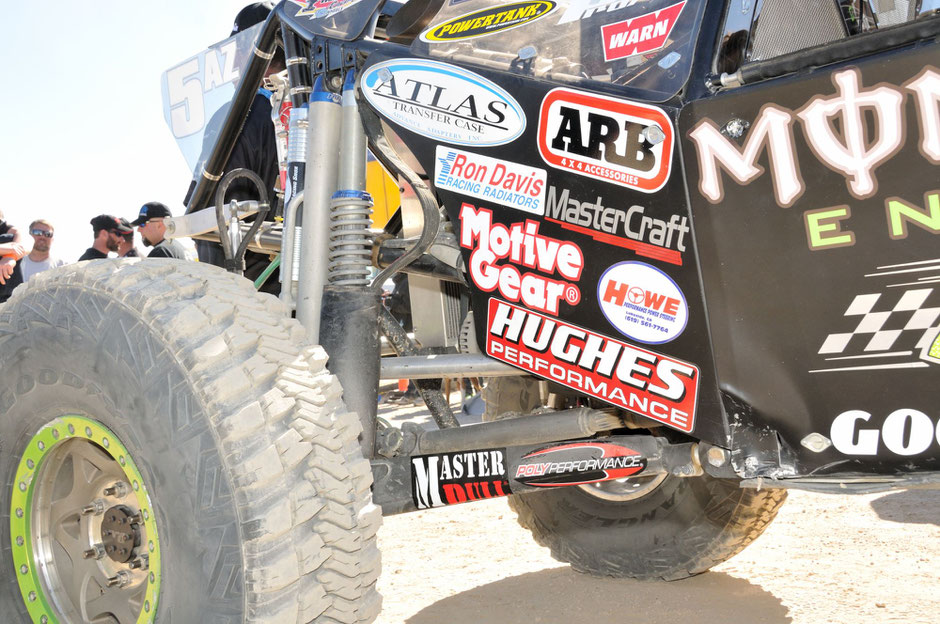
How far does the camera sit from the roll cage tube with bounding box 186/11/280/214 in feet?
10.3

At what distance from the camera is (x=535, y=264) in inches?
A: 95.3

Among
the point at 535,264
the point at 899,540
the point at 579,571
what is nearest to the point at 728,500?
the point at 579,571

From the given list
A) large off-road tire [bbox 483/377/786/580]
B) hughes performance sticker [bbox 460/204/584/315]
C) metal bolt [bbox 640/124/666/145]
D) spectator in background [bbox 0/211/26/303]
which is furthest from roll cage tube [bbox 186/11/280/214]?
spectator in background [bbox 0/211/26/303]

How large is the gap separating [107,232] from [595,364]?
6103mm

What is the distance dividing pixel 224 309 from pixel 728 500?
2181 mm

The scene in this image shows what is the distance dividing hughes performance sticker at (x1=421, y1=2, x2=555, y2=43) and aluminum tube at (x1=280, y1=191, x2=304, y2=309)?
24.5 inches

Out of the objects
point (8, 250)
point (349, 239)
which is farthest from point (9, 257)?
point (349, 239)

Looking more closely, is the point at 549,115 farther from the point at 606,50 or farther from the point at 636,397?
the point at 636,397

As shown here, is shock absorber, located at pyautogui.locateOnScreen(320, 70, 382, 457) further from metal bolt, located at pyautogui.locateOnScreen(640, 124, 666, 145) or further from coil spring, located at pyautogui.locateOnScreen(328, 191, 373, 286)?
metal bolt, located at pyautogui.locateOnScreen(640, 124, 666, 145)

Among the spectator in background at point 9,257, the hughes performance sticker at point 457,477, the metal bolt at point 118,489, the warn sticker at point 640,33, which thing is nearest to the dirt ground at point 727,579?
the hughes performance sticker at point 457,477

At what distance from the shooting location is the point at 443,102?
98.3 inches

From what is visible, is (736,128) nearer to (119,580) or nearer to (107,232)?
(119,580)

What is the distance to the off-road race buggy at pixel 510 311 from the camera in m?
1.98

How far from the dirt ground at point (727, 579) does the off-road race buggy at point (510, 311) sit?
114 cm
